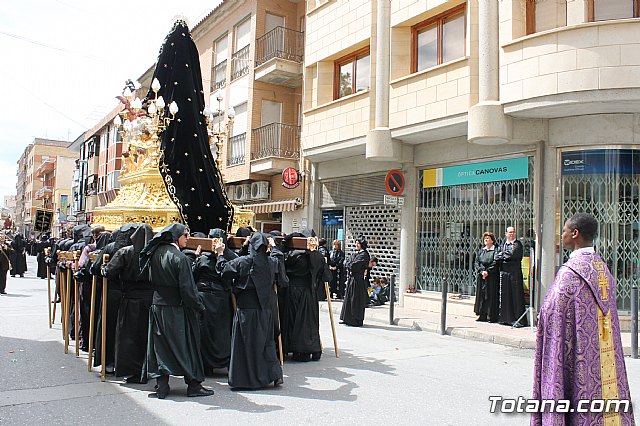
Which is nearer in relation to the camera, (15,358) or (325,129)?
(15,358)

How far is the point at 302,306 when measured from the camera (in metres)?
8.77

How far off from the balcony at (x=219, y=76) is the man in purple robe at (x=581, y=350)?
73.0ft

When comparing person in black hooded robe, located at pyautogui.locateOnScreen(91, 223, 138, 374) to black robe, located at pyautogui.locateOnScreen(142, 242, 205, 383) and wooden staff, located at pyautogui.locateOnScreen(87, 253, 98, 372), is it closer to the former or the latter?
wooden staff, located at pyautogui.locateOnScreen(87, 253, 98, 372)

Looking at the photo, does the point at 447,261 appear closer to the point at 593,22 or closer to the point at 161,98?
the point at 593,22

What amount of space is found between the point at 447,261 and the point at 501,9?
20.2ft

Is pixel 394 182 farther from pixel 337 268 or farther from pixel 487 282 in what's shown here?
pixel 487 282

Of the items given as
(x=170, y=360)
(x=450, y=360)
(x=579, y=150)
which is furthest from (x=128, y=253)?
(x=579, y=150)

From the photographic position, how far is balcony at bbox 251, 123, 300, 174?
822 inches

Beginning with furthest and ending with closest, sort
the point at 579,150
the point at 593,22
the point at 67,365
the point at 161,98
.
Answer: the point at 579,150 < the point at 593,22 < the point at 161,98 < the point at 67,365

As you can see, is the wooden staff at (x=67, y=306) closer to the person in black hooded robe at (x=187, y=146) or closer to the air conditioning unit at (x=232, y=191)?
the person in black hooded robe at (x=187, y=146)

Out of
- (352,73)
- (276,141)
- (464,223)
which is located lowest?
(464,223)

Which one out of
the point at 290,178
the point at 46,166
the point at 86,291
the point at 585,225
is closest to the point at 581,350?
the point at 585,225

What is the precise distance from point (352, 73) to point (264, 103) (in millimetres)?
5343

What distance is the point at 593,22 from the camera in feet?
37.0
